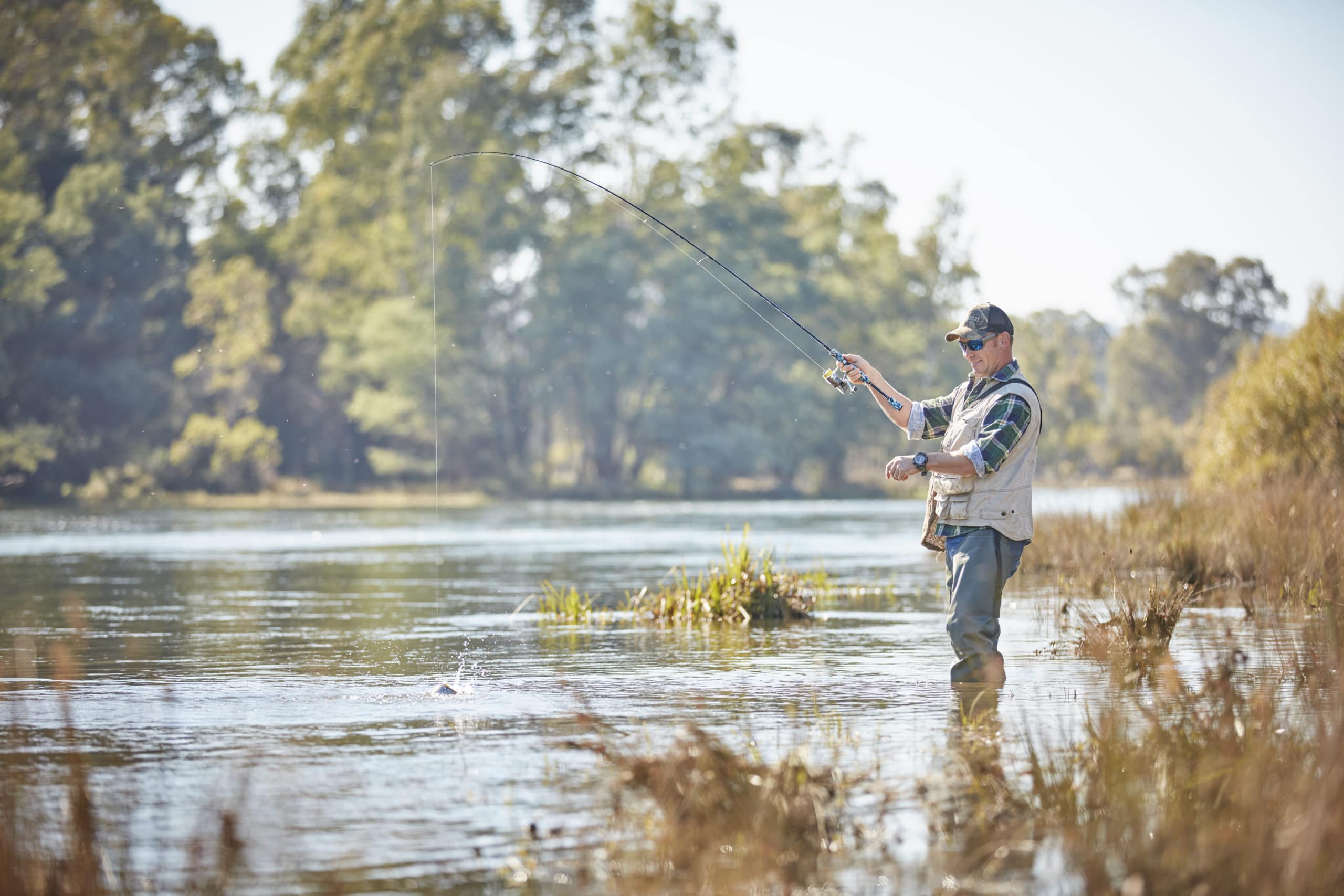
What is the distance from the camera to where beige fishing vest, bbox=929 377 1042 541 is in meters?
8.05

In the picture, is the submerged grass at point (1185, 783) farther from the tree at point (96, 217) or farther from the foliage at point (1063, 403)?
the foliage at point (1063, 403)

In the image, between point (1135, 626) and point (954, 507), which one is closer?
point (954, 507)

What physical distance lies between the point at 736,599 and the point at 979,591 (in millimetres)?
5374

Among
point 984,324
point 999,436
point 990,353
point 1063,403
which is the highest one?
point 1063,403

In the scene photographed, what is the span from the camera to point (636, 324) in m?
66.2

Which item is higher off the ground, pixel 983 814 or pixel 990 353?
pixel 990 353

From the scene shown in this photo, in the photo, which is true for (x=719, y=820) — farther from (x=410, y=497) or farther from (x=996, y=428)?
(x=410, y=497)

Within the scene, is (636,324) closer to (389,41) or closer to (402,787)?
(389,41)

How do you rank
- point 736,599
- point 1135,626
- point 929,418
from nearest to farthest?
1. point 929,418
2. point 1135,626
3. point 736,599

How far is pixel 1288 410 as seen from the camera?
1956 centimetres

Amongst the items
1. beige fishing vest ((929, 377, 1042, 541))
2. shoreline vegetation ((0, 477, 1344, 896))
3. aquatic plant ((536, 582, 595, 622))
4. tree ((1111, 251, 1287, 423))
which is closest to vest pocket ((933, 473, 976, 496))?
beige fishing vest ((929, 377, 1042, 541))

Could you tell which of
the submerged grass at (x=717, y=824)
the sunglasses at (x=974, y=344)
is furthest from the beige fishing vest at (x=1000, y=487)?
the submerged grass at (x=717, y=824)

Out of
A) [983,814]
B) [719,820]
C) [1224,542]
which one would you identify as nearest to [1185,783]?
[983,814]

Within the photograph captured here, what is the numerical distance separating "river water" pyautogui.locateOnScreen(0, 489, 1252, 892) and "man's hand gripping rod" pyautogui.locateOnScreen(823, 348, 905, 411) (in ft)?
4.97
